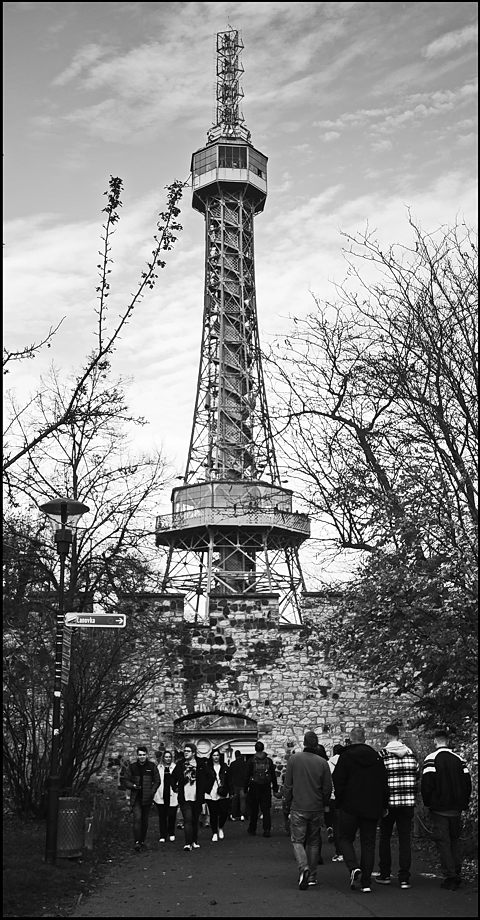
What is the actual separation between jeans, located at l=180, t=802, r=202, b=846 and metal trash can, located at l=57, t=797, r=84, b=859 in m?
2.54

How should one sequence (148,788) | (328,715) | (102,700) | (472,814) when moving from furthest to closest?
1. (328,715)
2. (102,700)
3. (148,788)
4. (472,814)

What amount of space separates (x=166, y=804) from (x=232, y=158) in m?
46.6

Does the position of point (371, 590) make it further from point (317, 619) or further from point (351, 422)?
point (317, 619)

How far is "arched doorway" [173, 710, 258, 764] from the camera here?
767 inches

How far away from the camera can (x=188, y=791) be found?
45.6 feet

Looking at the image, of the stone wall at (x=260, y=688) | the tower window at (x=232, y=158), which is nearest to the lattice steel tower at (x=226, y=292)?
the tower window at (x=232, y=158)

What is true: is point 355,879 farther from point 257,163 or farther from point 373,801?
point 257,163

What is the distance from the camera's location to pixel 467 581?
10938 mm

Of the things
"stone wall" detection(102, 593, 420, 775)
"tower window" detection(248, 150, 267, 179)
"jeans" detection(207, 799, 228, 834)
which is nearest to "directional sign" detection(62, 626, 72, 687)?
"jeans" detection(207, 799, 228, 834)

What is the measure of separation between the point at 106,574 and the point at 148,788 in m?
3.70

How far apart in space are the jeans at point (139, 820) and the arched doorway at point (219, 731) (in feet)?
18.2

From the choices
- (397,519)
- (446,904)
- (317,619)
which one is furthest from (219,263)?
(446,904)

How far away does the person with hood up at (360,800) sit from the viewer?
9.73 m

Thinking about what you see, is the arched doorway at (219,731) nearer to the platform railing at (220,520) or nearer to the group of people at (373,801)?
the group of people at (373,801)
